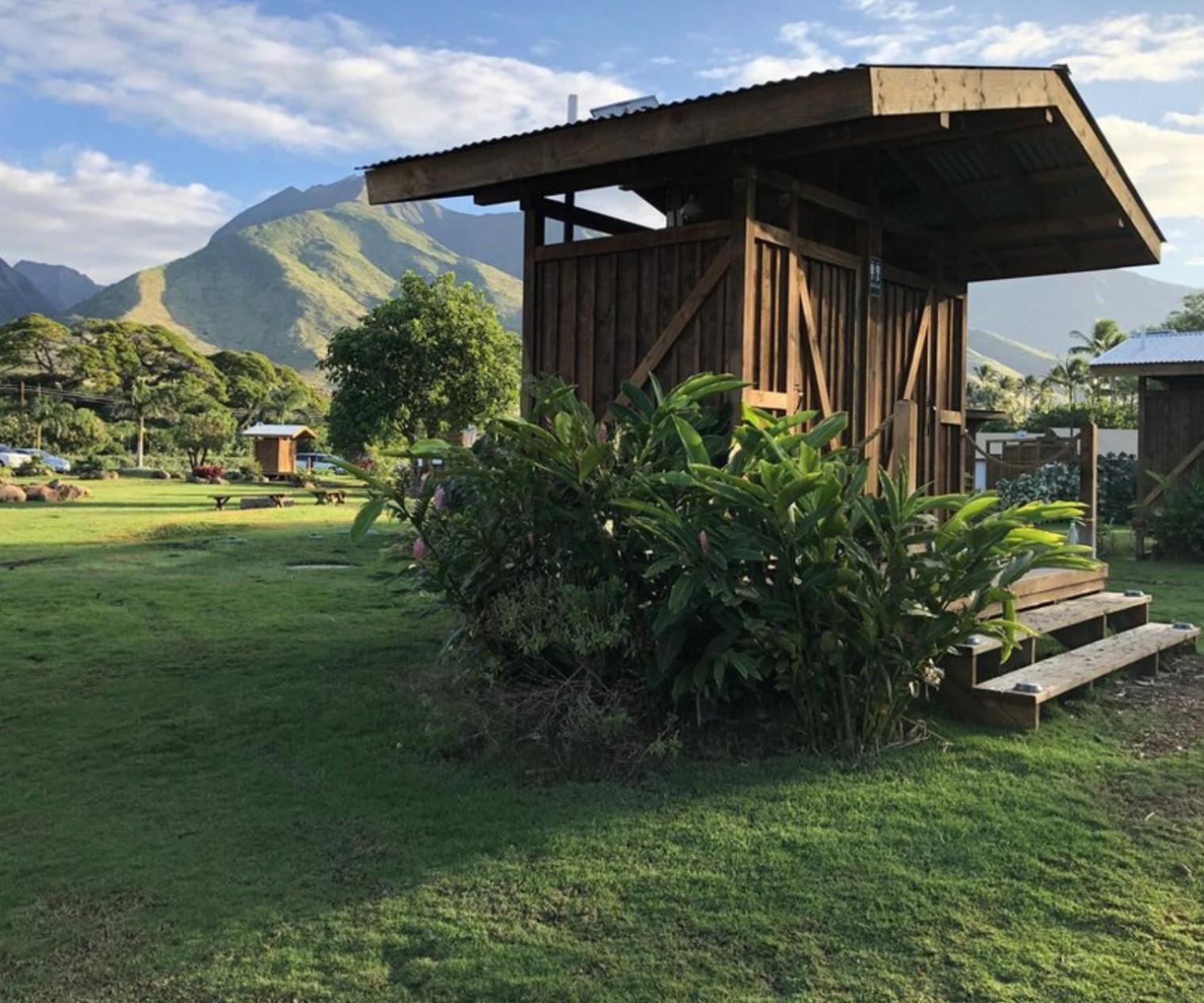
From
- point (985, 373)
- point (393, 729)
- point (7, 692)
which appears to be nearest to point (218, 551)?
point (7, 692)

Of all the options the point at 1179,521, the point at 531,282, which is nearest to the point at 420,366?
the point at 1179,521

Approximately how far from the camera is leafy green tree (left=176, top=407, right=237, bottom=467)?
4938cm

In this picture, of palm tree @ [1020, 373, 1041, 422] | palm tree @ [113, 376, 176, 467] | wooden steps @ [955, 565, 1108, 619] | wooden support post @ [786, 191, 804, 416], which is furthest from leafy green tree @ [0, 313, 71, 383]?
wooden steps @ [955, 565, 1108, 619]

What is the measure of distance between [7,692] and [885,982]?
5.41 meters

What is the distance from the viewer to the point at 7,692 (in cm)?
618

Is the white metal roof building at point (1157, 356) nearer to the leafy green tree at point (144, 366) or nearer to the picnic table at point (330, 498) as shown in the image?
the picnic table at point (330, 498)

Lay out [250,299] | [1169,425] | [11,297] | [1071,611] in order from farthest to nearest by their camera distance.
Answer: [11,297] < [250,299] < [1169,425] < [1071,611]

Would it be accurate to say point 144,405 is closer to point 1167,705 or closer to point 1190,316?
point 1190,316

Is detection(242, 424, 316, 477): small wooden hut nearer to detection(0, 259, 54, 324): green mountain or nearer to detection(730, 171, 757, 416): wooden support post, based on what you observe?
detection(730, 171, 757, 416): wooden support post

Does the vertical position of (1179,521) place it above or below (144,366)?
below

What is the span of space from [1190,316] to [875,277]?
52890 millimetres

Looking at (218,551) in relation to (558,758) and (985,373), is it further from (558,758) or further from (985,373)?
(985,373)

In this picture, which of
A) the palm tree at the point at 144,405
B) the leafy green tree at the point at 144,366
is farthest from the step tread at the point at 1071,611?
the leafy green tree at the point at 144,366

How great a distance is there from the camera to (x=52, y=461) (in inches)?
1951
